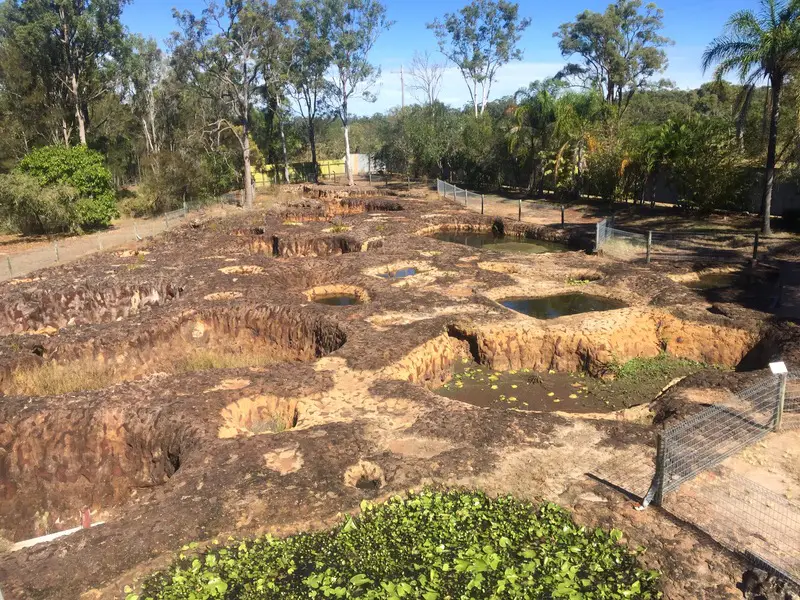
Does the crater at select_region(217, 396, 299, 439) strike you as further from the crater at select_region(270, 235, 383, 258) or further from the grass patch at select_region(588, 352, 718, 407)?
the crater at select_region(270, 235, 383, 258)

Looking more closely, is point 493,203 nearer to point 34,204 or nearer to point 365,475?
point 34,204

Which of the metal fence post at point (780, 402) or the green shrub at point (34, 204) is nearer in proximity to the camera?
the metal fence post at point (780, 402)

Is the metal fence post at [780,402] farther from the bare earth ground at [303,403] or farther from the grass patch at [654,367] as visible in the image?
the grass patch at [654,367]

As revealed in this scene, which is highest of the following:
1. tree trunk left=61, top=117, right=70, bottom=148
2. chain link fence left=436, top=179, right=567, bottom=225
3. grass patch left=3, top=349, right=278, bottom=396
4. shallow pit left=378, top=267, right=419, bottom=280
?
tree trunk left=61, top=117, right=70, bottom=148

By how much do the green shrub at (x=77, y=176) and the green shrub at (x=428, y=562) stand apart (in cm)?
3074

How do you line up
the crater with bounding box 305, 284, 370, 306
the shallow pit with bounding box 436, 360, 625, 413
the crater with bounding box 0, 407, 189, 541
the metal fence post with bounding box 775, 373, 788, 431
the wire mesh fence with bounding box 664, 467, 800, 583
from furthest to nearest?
1. the crater with bounding box 305, 284, 370, 306
2. the shallow pit with bounding box 436, 360, 625, 413
3. the crater with bounding box 0, 407, 189, 541
4. the metal fence post with bounding box 775, 373, 788, 431
5. the wire mesh fence with bounding box 664, 467, 800, 583

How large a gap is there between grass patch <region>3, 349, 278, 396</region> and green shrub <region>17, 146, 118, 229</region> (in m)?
21.4

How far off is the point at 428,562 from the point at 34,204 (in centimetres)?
3175

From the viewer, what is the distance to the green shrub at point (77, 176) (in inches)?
1241

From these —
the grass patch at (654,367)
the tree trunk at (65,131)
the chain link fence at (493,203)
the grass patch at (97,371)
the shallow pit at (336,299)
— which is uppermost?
the tree trunk at (65,131)

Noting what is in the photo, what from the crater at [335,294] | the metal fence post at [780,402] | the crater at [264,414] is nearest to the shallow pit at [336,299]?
the crater at [335,294]

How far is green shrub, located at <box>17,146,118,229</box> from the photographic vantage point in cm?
3153

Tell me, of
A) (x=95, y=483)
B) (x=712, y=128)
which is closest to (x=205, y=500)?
(x=95, y=483)

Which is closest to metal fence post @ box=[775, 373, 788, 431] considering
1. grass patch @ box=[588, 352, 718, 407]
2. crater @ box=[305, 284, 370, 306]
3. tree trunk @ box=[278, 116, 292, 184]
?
grass patch @ box=[588, 352, 718, 407]
